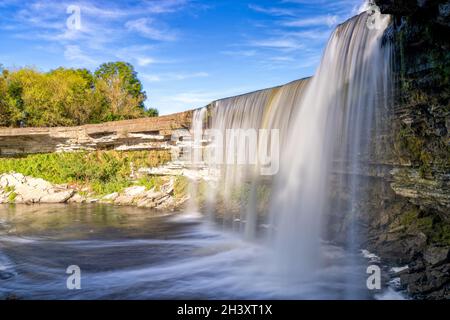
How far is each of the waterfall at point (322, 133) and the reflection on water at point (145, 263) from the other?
68 centimetres

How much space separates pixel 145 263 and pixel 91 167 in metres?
14.5

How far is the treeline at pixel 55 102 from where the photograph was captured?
101 feet

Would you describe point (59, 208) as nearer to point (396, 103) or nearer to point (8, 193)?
point (8, 193)

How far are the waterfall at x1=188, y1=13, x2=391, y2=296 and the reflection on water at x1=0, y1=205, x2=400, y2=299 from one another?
684 millimetres

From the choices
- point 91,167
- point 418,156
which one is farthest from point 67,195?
point 418,156

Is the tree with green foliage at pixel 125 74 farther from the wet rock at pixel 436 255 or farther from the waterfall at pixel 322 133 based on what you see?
the wet rock at pixel 436 255

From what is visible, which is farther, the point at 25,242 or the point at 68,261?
the point at 25,242

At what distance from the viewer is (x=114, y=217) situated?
15172mm

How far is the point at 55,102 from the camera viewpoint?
99.7ft

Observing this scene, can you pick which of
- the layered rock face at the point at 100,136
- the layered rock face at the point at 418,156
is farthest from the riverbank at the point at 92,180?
the layered rock face at the point at 418,156

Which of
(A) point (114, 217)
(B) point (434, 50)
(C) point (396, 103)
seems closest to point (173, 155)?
(A) point (114, 217)

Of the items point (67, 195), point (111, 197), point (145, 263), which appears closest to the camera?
point (145, 263)

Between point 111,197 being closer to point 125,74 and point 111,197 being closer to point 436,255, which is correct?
point 436,255
